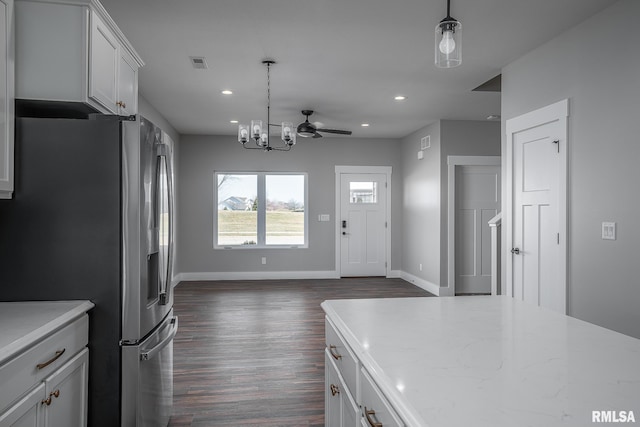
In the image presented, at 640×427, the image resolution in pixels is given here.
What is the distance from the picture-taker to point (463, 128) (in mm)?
6371

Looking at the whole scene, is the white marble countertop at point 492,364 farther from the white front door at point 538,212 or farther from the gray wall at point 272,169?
the gray wall at point 272,169

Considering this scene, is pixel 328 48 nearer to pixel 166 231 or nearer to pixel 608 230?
pixel 166 231

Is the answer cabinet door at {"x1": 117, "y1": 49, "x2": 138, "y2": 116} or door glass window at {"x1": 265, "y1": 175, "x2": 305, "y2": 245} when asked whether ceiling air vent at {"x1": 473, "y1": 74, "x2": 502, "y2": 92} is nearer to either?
cabinet door at {"x1": 117, "y1": 49, "x2": 138, "y2": 116}

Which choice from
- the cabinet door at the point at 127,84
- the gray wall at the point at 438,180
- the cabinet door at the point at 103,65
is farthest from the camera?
the gray wall at the point at 438,180

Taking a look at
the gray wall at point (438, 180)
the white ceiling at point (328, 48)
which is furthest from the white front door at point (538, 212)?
the gray wall at point (438, 180)

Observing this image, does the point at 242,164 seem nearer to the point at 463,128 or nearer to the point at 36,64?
the point at 463,128

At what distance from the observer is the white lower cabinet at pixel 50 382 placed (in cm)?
137

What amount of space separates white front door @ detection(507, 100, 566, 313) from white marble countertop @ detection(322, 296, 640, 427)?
1847 millimetres

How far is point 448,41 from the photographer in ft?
5.11

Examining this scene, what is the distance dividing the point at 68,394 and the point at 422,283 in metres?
5.90

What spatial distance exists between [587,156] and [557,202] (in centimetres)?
45

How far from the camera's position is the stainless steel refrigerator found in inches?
74.8

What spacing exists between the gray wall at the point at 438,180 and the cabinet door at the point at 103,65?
4.92 metres

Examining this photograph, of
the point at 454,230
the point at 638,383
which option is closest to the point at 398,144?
the point at 454,230
